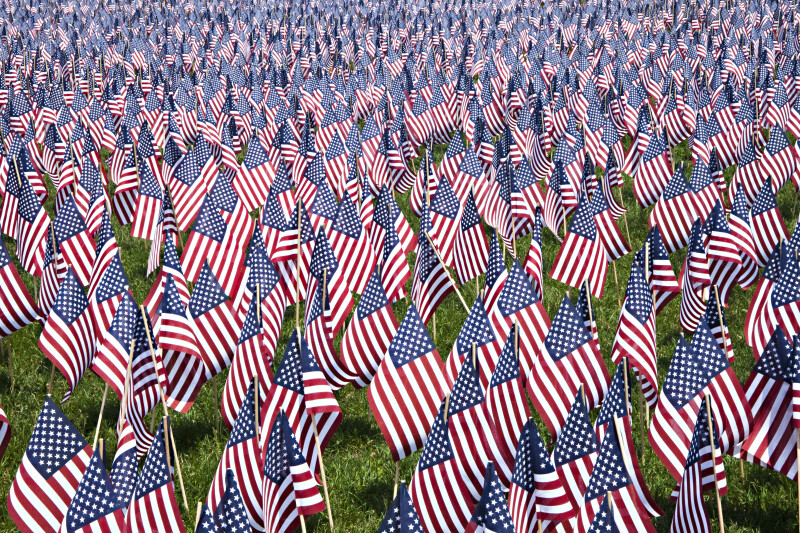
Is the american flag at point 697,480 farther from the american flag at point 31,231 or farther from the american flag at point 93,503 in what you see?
the american flag at point 31,231

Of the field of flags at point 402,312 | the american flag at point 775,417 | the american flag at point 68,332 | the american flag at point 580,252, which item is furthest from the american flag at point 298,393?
the american flag at point 580,252

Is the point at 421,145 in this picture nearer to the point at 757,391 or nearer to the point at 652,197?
the point at 652,197

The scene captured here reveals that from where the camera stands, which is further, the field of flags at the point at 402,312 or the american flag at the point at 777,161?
the american flag at the point at 777,161

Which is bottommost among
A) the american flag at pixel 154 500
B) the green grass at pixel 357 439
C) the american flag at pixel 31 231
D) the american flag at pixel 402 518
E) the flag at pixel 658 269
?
the green grass at pixel 357 439

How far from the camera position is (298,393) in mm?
7828

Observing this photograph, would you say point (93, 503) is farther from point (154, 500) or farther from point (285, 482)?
point (285, 482)

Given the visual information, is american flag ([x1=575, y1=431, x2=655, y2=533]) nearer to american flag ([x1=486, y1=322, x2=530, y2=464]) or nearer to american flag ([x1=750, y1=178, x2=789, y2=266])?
american flag ([x1=486, y1=322, x2=530, y2=464])

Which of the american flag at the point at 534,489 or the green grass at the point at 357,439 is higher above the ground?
the american flag at the point at 534,489

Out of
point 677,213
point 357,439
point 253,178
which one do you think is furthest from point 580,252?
point 253,178

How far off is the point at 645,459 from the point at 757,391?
1659 millimetres

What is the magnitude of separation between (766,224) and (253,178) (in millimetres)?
7636

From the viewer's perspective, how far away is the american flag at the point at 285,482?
681 cm

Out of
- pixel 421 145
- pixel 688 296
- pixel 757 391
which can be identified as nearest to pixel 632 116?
pixel 421 145

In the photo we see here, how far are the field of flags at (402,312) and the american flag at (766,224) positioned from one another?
4cm
